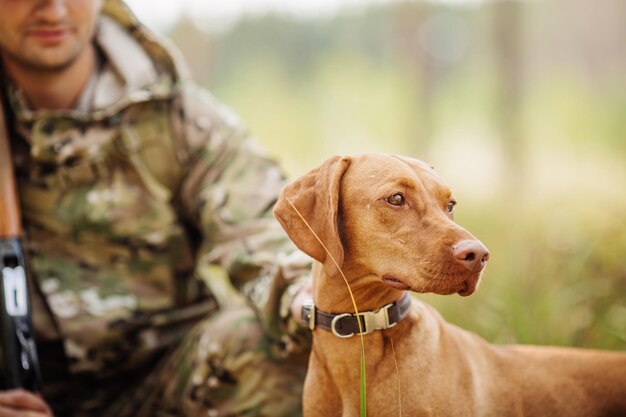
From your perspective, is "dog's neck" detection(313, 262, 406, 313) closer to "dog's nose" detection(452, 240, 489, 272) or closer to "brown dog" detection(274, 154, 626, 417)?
"brown dog" detection(274, 154, 626, 417)

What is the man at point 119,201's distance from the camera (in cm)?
371

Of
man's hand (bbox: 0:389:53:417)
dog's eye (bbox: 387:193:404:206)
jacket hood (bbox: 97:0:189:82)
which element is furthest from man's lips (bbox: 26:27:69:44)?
dog's eye (bbox: 387:193:404:206)

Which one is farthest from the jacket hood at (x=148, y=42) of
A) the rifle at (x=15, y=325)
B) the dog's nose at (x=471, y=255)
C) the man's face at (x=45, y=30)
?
the dog's nose at (x=471, y=255)

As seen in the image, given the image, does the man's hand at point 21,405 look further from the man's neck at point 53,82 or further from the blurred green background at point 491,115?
the blurred green background at point 491,115

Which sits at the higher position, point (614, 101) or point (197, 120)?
point (197, 120)

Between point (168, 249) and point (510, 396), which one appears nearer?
point (510, 396)

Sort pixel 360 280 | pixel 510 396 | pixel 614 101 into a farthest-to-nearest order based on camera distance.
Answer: pixel 614 101
pixel 510 396
pixel 360 280

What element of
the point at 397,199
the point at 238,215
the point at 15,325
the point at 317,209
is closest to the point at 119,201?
the point at 238,215

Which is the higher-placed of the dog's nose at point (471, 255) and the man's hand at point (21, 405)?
the dog's nose at point (471, 255)

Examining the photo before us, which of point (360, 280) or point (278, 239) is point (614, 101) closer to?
point (278, 239)

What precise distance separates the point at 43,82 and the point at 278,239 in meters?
1.52

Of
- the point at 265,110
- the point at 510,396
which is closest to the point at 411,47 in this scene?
the point at 265,110

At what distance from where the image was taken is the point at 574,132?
8.57 meters

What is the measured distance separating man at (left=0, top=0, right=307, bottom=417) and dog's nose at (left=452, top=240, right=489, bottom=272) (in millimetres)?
1672
